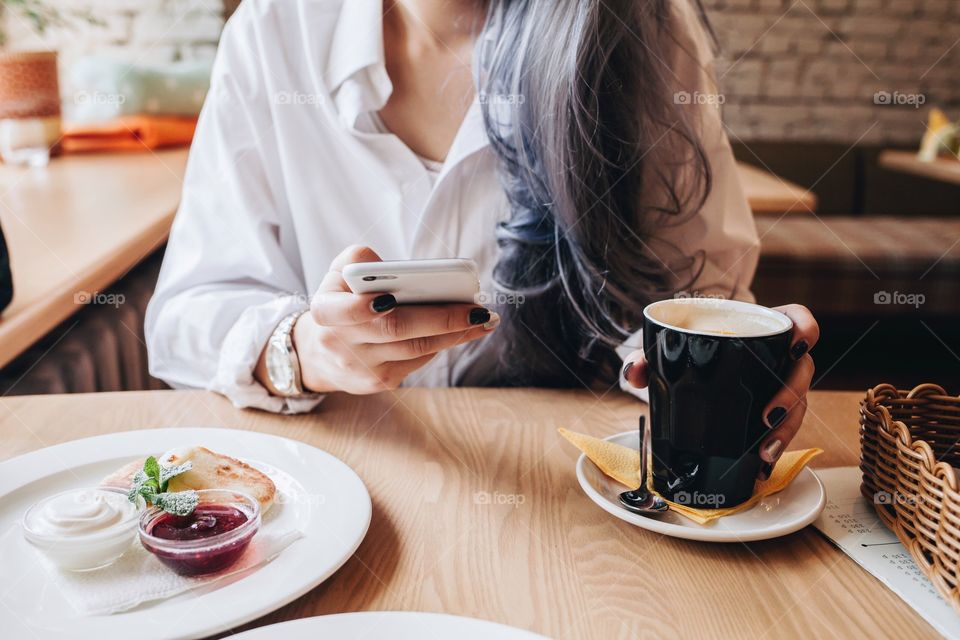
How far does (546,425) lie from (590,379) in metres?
0.32

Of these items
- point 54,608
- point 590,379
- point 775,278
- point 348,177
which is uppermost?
point 348,177

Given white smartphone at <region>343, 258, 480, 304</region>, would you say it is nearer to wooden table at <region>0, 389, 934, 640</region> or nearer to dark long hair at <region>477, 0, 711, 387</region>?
wooden table at <region>0, 389, 934, 640</region>

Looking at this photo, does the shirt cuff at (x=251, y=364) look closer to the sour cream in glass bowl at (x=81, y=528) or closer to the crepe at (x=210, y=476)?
the crepe at (x=210, y=476)

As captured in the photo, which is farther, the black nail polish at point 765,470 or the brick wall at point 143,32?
the brick wall at point 143,32

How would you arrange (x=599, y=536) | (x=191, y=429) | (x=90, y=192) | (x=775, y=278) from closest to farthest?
1. (x=599, y=536)
2. (x=191, y=429)
3. (x=90, y=192)
4. (x=775, y=278)

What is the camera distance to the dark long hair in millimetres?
1087

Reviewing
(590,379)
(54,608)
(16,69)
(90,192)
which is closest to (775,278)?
(590,379)

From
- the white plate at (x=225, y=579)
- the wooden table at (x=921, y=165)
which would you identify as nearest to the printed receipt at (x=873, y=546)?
the white plate at (x=225, y=579)

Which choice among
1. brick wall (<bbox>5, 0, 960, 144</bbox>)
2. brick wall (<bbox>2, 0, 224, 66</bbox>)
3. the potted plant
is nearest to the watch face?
the potted plant

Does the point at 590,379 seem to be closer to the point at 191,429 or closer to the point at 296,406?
the point at 296,406

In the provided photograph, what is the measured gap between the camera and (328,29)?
4.21ft

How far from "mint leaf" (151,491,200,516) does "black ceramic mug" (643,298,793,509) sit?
0.40 meters

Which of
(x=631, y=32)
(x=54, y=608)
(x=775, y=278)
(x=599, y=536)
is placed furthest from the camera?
(x=775, y=278)

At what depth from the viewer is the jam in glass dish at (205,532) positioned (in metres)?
0.59
